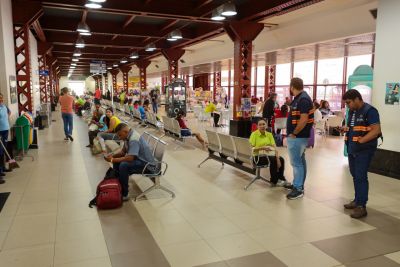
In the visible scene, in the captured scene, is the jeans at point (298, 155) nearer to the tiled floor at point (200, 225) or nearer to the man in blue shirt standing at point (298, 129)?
the man in blue shirt standing at point (298, 129)

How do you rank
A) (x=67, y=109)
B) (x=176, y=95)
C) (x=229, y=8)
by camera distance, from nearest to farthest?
(x=229, y=8), (x=67, y=109), (x=176, y=95)

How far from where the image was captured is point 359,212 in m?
4.47

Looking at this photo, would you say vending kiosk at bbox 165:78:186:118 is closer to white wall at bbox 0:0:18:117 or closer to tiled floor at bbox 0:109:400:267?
white wall at bbox 0:0:18:117

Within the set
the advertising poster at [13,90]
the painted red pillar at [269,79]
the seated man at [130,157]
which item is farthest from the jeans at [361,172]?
the painted red pillar at [269,79]

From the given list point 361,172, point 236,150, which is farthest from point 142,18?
point 361,172

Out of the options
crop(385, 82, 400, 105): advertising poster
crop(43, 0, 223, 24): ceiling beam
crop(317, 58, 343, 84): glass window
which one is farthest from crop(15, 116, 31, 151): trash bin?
crop(317, 58, 343, 84): glass window

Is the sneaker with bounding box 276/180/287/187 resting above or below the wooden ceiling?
below

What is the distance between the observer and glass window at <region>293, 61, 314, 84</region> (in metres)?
22.9

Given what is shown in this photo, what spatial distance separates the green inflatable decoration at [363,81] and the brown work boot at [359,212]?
10.3 feet

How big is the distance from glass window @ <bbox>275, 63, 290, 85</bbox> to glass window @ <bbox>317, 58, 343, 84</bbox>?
9.07 feet

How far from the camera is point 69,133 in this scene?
10.8m

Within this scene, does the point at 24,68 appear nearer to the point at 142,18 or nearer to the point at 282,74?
the point at 142,18

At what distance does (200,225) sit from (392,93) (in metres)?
4.46

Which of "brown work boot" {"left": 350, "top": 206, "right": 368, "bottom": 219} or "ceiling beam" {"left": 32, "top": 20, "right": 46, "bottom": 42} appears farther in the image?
"ceiling beam" {"left": 32, "top": 20, "right": 46, "bottom": 42}
